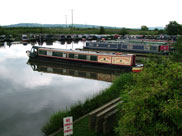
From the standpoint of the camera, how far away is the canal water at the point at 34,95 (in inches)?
488

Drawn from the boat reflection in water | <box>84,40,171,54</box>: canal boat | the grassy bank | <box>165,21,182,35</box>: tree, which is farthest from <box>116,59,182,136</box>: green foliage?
<box>165,21,182,35</box>: tree

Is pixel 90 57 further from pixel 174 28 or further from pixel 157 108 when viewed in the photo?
pixel 174 28

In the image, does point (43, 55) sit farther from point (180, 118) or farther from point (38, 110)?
point (180, 118)

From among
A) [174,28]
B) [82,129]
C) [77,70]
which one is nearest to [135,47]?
[77,70]

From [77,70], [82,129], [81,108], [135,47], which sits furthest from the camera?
[135,47]

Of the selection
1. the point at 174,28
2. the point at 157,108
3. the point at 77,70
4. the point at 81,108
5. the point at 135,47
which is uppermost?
the point at 174,28

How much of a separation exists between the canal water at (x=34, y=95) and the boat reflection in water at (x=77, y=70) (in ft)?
2.44

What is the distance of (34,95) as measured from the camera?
17.3 meters

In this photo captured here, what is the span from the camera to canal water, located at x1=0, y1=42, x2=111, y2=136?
1238cm

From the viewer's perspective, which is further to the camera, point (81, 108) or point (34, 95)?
point (34, 95)

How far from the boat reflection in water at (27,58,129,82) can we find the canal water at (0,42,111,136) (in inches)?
29.3

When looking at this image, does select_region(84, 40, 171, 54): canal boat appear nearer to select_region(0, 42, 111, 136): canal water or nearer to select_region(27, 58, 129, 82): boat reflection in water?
select_region(27, 58, 129, 82): boat reflection in water

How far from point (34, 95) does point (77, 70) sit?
35.6 feet

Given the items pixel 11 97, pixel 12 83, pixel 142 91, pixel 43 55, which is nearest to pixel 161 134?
pixel 142 91
